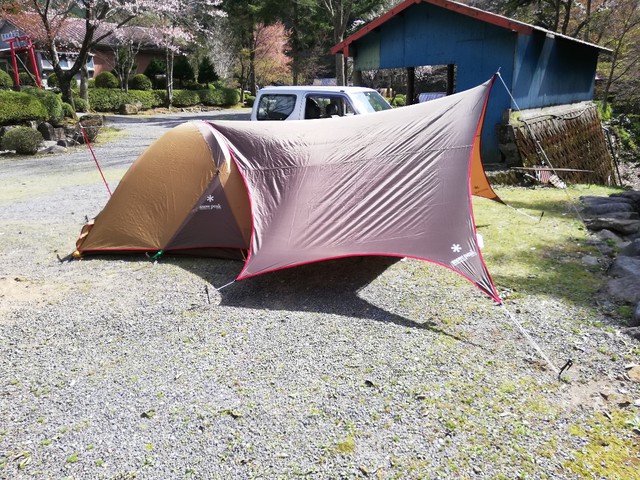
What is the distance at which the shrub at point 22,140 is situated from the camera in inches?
521

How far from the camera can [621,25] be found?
19672mm

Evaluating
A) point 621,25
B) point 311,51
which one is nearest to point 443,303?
point 621,25

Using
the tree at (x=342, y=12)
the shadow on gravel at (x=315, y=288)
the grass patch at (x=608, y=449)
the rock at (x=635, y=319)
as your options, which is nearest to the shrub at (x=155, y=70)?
the tree at (x=342, y=12)

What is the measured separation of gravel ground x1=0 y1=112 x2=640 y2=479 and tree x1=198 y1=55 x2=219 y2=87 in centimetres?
2830

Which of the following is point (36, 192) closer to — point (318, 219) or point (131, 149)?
point (131, 149)

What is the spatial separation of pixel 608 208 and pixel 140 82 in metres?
27.7

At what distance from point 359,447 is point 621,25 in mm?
22882

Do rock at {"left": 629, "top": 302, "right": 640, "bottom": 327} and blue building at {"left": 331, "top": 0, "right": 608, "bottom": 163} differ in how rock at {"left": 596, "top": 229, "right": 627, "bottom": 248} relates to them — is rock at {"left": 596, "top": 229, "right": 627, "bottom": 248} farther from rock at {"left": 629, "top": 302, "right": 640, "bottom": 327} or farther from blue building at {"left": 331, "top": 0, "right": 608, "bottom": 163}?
blue building at {"left": 331, "top": 0, "right": 608, "bottom": 163}

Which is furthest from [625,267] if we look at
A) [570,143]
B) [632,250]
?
[570,143]

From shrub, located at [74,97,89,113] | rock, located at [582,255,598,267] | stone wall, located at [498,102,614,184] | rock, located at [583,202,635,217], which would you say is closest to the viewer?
rock, located at [582,255,598,267]

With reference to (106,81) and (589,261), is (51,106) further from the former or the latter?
(589,261)

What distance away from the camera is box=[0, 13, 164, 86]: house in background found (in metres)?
19.8

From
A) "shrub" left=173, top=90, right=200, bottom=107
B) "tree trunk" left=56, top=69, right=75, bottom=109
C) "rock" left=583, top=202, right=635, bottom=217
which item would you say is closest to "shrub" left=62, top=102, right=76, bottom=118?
"tree trunk" left=56, top=69, right=75, bottom=109

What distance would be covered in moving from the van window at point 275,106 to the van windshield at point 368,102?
3.54 ft
